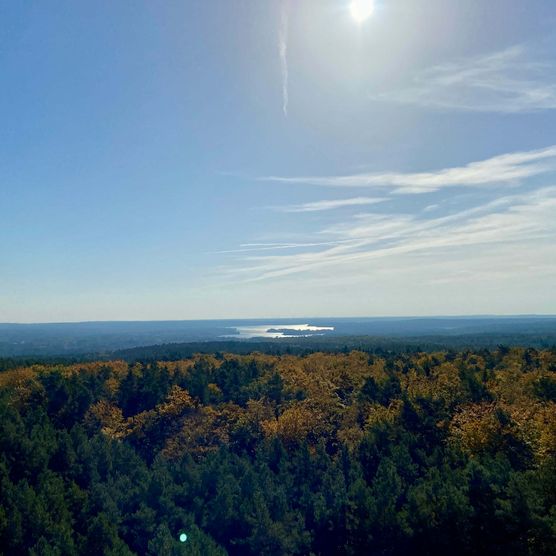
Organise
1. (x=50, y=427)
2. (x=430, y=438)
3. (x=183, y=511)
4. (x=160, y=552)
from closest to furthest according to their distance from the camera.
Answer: (x=160, y=552) < (x=183, y=511) < (x=430, y=438) < (x=50, y=427)

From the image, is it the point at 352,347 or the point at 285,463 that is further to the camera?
the point at 352,347

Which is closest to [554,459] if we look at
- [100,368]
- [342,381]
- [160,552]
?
[160,552]

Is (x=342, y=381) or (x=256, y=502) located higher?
(x=342, y=381)

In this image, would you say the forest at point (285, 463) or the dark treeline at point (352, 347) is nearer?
the forest at point (285, 463)

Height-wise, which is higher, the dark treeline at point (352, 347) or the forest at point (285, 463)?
the dark treeline at point (352, 347)

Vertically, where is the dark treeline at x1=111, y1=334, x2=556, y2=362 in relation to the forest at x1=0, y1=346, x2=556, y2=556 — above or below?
above

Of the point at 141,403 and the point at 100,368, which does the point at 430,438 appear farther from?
the point at 100,368

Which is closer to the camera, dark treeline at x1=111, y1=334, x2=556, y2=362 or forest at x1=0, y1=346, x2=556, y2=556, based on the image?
forest at x1=0, y1=346, x2=556, y2=556

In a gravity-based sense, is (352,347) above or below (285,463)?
above
